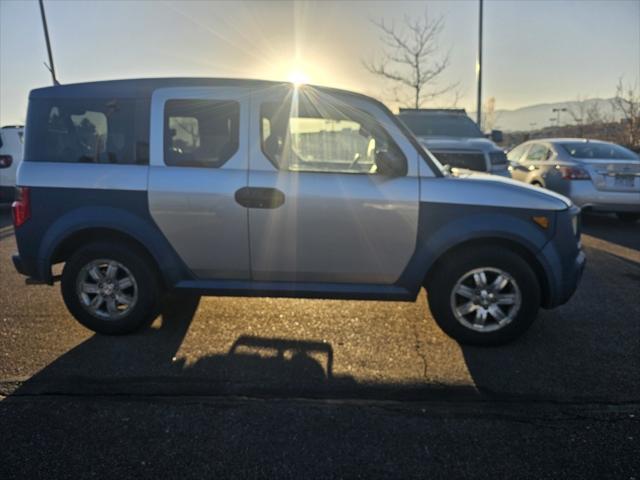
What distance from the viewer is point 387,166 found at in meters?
3.25

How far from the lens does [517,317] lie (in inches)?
130

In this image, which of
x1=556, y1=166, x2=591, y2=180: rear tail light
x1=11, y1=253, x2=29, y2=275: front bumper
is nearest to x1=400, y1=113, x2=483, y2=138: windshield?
x1=556, y1=166, x2=591, y2=180: rear tail light

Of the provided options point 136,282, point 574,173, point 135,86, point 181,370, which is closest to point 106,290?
point 136,282

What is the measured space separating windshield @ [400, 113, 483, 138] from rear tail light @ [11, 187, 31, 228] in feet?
24.3

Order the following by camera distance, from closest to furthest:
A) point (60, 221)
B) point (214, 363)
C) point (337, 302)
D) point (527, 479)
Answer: point (527, 479), point (214, 363), point (60, 221), point (337, 302)

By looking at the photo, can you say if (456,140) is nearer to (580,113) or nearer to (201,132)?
(201,132)

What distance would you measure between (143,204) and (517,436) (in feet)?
9.60

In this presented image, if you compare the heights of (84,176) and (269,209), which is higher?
(84,176)

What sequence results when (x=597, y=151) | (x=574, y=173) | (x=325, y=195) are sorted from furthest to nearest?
(x=597, y=151)
(x=574, y=173)
(x=325, y=195)

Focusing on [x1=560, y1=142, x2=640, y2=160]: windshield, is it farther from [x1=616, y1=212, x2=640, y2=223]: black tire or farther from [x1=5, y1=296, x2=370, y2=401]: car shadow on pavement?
[x1=5, y1=296, x2=370, y2=401]: car shadow on pavement

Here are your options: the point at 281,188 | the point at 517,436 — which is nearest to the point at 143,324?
the point at 281,188

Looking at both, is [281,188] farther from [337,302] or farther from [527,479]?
[527,479]

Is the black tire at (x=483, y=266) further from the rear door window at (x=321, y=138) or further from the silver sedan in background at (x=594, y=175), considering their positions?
the silver sedan in background at (x=594, y=175)

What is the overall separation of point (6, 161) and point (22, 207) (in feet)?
24.3
